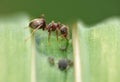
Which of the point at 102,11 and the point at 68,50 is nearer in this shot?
the point at 68,50

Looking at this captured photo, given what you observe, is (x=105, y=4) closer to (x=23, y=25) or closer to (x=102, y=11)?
(x=102, y=11)

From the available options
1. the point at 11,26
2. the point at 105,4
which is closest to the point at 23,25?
the point at 11,26

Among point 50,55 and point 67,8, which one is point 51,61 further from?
point 67,8

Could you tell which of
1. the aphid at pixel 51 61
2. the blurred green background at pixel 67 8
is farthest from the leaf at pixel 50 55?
the blurred green background at pixel 67 8

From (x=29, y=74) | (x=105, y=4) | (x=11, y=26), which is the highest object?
(x=105, y=4)

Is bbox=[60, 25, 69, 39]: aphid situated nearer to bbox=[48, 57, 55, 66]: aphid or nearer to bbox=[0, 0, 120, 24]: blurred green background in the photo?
bbox=[48, 57, 55, 66]: aphid

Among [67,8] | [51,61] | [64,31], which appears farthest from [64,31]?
[67,8]

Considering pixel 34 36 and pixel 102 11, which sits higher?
pixel 102 11

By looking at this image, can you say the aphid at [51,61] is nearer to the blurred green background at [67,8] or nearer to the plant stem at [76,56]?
the plant stem at [76,56]
